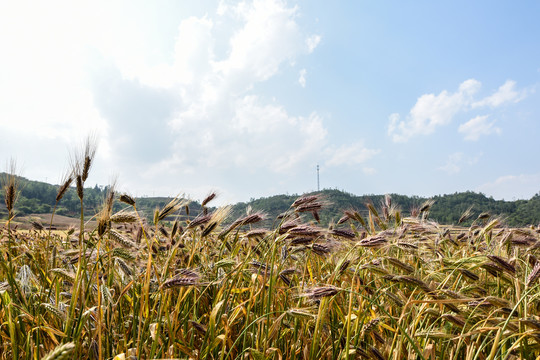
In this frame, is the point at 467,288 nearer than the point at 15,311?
No

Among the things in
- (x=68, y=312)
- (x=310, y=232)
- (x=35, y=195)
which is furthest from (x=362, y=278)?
(x=35, y=195)

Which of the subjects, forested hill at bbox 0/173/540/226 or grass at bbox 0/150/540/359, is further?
forested hill at bbox 0/173/540/226

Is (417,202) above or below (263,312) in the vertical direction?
above

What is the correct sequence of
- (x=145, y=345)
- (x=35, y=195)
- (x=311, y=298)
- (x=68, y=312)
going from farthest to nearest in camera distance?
(x=35, y=195), (x=145, y=345), (x=68, y=312), (x=311, y=298)

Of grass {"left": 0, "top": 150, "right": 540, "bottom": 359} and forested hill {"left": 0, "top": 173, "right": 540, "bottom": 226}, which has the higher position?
forested hill {"left": 0, "top": 173, "right": 540, "bottom": 226}

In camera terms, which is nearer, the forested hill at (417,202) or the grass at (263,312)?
the grass at (263,312)

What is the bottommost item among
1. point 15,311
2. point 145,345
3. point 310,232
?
point 145,345

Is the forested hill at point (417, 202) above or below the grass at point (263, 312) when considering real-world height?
above

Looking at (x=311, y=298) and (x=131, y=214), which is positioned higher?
(x=131, y=214)

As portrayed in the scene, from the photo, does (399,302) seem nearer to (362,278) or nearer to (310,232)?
(310,232)

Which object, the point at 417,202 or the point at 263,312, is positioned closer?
the point at 263,312

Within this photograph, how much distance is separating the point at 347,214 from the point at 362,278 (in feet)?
5.66

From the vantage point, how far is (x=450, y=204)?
89.9 meters

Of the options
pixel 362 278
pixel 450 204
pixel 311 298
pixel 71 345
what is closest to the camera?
pixel 71 345
